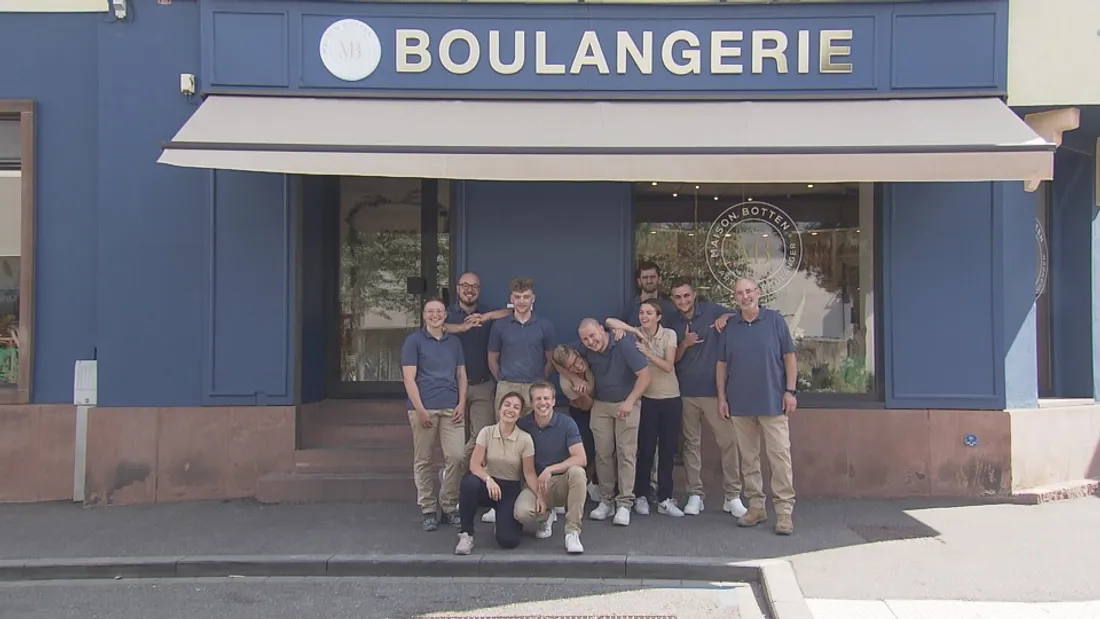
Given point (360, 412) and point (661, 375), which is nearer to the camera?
point (661, 375)

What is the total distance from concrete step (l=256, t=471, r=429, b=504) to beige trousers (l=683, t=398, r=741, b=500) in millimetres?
2322

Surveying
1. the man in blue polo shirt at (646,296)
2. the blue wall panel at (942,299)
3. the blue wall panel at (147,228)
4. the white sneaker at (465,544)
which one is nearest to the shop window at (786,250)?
the blue wall panel at (942,299)

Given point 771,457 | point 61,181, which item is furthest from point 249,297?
point 771,457

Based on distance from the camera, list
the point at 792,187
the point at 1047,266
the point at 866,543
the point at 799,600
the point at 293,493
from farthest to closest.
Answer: the point at 1047,266
the point at 792,187
the point at 293,493
the point at 866,543
the point at 799,600

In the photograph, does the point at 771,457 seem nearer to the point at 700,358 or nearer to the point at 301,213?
the point at 700,358

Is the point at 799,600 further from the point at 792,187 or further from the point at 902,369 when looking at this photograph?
the point at 792,187

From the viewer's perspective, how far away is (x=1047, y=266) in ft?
27.6

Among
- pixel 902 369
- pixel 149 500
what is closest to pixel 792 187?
pixel 902 369

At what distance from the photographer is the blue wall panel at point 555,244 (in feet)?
24.6

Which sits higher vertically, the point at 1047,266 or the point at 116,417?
the point at 1047,266

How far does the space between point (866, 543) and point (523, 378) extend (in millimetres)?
2723

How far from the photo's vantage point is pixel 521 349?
21.8ft

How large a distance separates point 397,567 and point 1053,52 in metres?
6.73

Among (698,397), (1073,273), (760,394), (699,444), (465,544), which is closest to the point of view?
(465,544)
